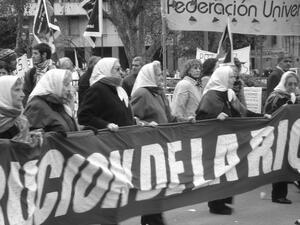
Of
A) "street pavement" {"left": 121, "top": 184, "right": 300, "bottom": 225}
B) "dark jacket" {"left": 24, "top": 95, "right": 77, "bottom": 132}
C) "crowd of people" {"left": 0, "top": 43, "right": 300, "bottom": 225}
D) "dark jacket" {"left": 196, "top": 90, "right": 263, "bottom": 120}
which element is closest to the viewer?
"crowd of people" {"left": 0, "top": 43, "right": 300, "bottom": 225}

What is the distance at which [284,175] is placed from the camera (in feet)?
23.9

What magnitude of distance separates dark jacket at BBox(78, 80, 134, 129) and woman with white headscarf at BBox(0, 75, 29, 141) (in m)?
1.17

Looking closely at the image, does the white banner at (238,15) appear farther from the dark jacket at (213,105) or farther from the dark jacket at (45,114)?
the dark jacket at (45,114)

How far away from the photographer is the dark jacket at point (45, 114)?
204 inches

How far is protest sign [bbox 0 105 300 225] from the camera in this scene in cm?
480

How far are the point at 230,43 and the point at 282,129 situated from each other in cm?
329

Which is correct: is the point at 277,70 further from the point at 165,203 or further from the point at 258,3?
the point at 165,203

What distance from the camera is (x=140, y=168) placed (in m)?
5.74

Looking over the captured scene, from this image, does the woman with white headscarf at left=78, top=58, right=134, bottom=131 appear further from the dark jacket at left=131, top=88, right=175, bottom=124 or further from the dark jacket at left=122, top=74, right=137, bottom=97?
the dark jacket at left=122, top=74, right=137, bottom=97

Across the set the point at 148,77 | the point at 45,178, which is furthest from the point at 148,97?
the point at 45,178

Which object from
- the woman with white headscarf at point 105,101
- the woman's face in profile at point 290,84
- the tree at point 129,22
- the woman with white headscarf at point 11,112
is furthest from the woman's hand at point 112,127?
the tree at point 129,22

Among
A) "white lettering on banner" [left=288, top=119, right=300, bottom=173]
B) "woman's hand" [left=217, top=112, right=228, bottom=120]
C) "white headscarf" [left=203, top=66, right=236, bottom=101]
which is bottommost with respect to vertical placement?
"white lettering on banner" [left=288, top=119, right=300, bottom=173]

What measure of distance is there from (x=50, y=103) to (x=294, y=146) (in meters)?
3.49

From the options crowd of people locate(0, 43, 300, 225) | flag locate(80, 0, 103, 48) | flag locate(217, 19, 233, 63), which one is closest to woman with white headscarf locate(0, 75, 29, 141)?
crowd of people locate(0, 43, 300, 225)
